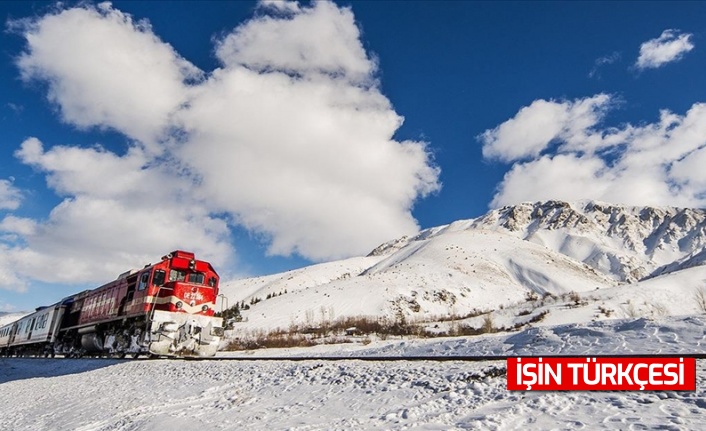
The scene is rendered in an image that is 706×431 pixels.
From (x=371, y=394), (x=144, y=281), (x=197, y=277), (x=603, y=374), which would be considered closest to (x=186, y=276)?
(x=197, y=277)

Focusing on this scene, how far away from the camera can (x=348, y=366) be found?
34.1ft

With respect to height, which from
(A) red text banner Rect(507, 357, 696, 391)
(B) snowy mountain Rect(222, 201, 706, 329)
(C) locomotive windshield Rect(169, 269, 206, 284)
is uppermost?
(B) snowy mountain Rect(222, 201, 706, 329)

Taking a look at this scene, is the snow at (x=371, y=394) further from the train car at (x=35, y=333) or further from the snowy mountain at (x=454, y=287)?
the snowy mountain at (x=454, y=287)

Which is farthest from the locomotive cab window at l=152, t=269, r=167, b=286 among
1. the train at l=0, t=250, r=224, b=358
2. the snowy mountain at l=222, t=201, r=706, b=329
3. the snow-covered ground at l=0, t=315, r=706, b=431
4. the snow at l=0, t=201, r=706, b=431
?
the snowy mountain at l=222, t=201, r=706, b=329

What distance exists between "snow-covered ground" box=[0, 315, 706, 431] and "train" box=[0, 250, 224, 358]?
204 centimetres

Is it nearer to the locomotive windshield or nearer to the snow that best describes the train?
the locomotive windshield

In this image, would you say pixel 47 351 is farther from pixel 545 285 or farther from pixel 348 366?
pixel 545 285

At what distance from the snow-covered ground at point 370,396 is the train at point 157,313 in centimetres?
204

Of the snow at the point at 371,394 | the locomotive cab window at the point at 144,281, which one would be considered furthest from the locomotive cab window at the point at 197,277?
the snow at the point at 371,394

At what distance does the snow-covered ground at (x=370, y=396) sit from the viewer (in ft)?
18.9

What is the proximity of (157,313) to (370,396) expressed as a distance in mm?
12528

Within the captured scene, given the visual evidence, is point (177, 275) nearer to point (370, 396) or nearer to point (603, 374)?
point (370, 396)

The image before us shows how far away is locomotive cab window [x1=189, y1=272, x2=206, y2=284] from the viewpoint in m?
20.0

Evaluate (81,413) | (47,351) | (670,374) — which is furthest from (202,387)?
(47,351)
